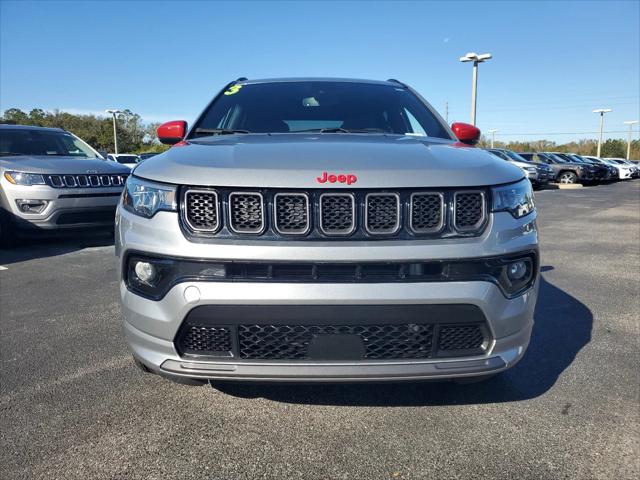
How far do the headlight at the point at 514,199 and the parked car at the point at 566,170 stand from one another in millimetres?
26184

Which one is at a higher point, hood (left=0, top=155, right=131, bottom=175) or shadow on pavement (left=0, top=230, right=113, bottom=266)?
hood (left=0, top=155, right=131, bottom=175)

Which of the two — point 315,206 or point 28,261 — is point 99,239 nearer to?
point 28,261

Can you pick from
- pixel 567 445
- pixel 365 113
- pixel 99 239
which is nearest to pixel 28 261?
pixel 99 239

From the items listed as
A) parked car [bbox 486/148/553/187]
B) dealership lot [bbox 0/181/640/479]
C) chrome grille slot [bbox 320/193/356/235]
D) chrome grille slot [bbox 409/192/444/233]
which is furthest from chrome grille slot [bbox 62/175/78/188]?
parked car [bbox 486/148/553/187]

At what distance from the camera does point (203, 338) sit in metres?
1.98

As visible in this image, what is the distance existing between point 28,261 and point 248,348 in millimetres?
5137

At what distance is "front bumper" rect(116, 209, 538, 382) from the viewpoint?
6.15 feet

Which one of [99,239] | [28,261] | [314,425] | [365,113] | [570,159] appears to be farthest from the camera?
[570,159]

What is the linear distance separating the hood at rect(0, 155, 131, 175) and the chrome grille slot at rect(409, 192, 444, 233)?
574 cm

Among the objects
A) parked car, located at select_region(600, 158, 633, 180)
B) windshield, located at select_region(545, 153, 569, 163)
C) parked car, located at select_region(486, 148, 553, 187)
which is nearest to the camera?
parked car, located at select_region(486, 148, 553, 187)

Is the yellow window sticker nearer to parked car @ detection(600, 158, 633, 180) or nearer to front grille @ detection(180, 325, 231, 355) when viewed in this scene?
front grille @ detection(180, 325, 231, 355)

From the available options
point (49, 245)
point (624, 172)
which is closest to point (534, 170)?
point (624, 172)

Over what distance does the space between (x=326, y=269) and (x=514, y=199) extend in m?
0.90

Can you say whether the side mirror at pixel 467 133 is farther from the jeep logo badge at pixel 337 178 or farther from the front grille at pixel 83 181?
the front grille at pixel 83 181
